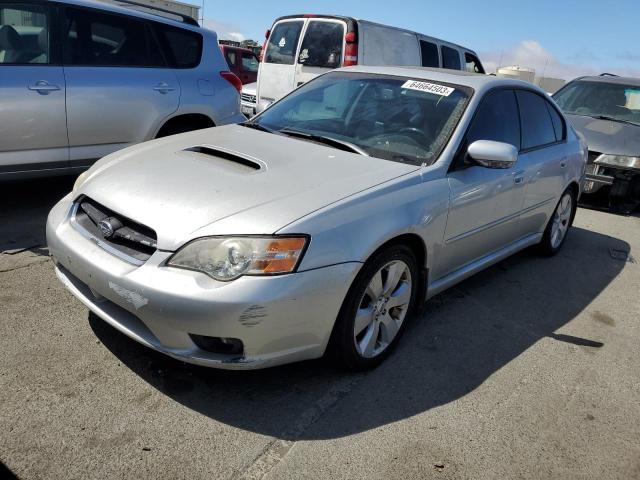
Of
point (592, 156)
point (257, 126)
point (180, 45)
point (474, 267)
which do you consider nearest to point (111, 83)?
point (180, 45)

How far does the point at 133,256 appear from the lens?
2504 mm

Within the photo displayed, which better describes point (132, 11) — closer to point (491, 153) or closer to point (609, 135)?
point (491, 153)

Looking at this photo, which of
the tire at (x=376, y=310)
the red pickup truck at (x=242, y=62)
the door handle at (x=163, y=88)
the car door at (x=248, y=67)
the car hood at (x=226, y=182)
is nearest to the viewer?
the car hood at (x=226, y=182)

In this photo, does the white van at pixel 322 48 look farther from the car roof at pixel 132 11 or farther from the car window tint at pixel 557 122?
the car window tint at pixel 557 122

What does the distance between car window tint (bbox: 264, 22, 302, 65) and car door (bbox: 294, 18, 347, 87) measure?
18 cm

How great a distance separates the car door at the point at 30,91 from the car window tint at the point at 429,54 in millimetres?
7037

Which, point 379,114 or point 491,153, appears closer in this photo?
point 491,153

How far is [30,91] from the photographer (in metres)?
4.37

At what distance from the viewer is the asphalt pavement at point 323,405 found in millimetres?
2273

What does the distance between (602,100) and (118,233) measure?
7.93 m

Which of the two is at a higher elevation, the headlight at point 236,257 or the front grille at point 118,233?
the headlight at point 236,257

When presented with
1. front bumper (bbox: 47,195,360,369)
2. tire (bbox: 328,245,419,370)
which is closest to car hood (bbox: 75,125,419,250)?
front bumper (bbox: 47,195,360,369)

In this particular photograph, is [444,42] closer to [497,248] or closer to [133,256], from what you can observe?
[497,248]

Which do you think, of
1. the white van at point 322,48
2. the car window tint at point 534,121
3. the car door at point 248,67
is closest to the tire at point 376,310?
the car window tint at point 534,121
